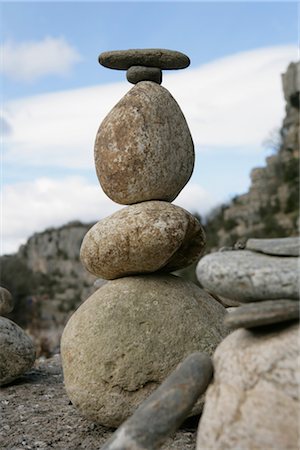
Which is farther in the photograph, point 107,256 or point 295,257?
point 107,256

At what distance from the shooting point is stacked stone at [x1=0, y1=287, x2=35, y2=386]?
866 centimetres

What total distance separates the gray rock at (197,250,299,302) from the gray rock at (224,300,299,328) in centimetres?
8

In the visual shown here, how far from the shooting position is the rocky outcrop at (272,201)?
113ft

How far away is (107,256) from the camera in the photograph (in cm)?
634

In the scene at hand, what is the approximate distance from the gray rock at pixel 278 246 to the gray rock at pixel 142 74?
132 inches

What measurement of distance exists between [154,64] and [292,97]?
40934 millimetres

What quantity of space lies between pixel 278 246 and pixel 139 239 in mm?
2126

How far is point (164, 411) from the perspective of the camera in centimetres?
393

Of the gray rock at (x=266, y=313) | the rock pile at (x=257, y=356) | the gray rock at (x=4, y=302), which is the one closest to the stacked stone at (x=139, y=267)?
the rock pile at (x=257, y=356)

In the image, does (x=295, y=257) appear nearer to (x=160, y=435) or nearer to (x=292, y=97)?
(x=160, y=435)

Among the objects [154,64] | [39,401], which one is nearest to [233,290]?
[154,64]

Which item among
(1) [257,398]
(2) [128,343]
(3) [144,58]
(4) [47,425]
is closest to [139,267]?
(2) [128,343]

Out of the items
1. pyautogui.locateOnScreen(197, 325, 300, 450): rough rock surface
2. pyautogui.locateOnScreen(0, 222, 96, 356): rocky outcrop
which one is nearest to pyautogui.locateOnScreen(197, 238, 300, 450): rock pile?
pyautogui.locateOnScreen(197, 325, 300, 450): rough rock surface

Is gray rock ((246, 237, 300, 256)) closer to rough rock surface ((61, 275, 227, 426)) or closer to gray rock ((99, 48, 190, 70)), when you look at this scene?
rough rock surface ((61, 275, 227, 426))
